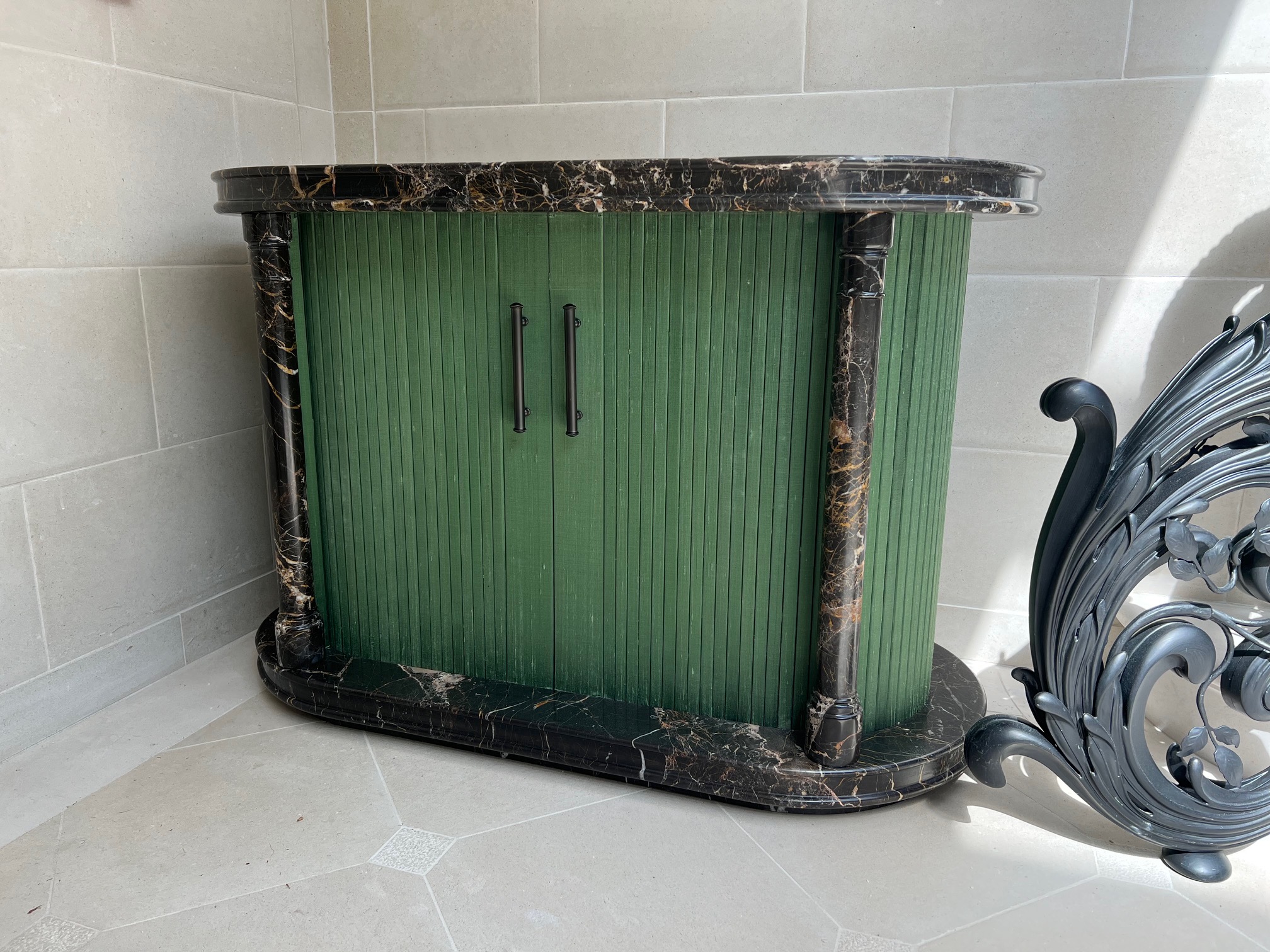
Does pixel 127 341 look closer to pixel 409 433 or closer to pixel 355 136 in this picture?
pixel 409 433

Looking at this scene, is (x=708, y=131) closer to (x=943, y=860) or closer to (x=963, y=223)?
(x=963, y=223)

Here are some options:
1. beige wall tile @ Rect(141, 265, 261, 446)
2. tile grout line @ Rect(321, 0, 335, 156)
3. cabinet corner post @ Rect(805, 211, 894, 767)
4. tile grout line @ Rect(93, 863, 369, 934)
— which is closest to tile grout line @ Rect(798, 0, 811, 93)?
cabinet corner post @ Rect(805, 211, 894, 767)

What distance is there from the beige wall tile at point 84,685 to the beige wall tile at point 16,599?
5 cm

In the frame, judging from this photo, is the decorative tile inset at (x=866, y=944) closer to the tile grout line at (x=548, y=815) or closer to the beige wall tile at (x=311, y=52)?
the tile grout line at (x=548, y=815)

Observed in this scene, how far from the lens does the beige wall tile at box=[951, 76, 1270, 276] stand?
233cm

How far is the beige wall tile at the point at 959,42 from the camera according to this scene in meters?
2.37

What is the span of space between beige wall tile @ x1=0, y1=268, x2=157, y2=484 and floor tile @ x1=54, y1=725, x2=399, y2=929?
32.0 inches

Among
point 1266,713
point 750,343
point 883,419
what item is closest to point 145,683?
point 750,343

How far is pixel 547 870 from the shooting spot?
1.80 meters

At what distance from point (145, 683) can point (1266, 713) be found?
2.74 meters

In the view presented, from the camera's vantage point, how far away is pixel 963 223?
1.94 meters

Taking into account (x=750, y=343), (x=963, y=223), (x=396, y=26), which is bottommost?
(x=750, y=343)

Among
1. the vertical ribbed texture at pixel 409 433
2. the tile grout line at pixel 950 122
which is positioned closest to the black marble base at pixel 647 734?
the vertical ribbed texture at pixel 409 433

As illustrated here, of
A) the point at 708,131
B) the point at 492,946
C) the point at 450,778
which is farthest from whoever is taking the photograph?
the point at 708,131
